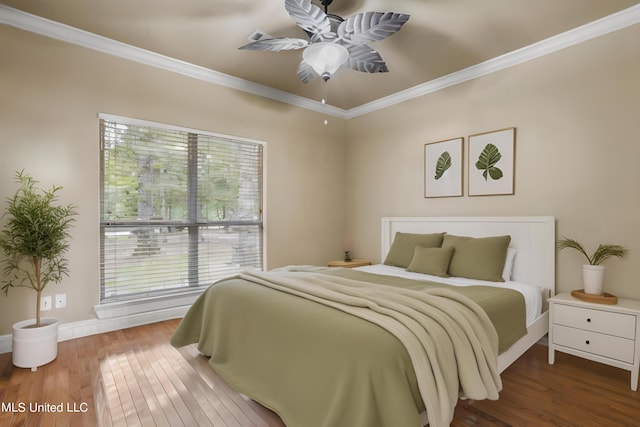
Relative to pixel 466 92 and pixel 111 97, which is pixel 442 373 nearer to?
pixel 466 92

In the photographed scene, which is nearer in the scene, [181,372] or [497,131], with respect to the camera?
[181,372]

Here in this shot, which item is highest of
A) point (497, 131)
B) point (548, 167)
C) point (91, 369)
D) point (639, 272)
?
point (497, 131)

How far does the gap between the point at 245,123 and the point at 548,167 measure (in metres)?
3.26

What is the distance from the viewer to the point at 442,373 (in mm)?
1488

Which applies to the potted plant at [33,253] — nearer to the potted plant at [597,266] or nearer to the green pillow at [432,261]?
the green pillow at [432,261]

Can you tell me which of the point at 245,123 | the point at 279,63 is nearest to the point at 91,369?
the point at 245,123

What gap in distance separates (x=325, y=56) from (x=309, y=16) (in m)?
0.29

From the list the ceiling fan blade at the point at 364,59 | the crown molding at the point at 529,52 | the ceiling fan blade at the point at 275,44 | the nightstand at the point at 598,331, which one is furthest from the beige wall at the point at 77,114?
the nightstand at the point at 598,331

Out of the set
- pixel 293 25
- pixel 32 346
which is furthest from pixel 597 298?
pixel 32 346

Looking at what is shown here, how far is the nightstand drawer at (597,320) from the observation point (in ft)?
7.22

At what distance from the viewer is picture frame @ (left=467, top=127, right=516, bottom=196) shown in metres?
Result: 3.23

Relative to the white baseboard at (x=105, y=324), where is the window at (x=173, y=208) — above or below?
above

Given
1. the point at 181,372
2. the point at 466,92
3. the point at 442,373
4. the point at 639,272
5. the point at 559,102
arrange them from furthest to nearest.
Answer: the point at 466,92, the point at 559,102, the point at 639,272, the point at 181,372, the point at 442,373

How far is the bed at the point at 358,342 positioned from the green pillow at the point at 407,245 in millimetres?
659
